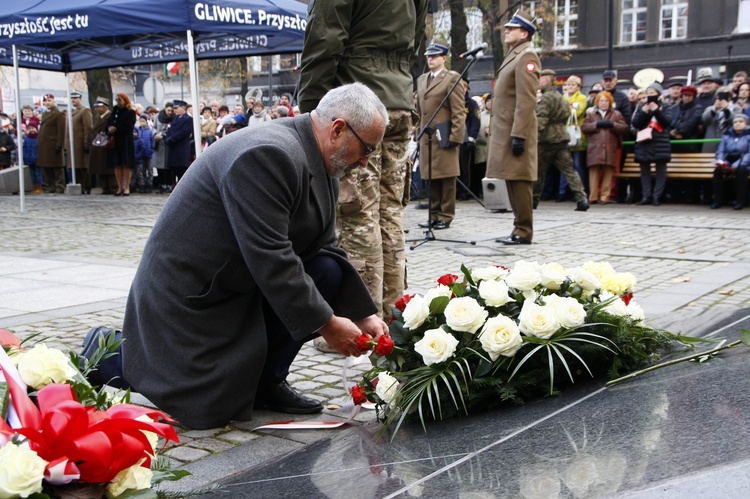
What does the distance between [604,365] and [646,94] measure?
11.6 m

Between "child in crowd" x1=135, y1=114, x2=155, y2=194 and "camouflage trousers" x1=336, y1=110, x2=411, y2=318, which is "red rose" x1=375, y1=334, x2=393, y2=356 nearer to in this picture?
"camouflage trousers" x1=336, y1=110, x2=411, y2=318

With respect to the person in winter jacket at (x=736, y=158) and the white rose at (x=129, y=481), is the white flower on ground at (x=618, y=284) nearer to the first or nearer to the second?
the white rose at (x=129, y=481)

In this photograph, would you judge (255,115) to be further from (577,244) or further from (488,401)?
(488,401)

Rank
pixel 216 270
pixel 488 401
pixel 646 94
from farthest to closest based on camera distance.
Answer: pixel 646 94 < pixel 216 270 < pixel 488 401

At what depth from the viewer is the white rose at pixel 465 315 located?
3105mm

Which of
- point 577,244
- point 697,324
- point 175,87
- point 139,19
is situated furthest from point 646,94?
point 175,87

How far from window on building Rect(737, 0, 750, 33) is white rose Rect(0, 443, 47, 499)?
34086mm

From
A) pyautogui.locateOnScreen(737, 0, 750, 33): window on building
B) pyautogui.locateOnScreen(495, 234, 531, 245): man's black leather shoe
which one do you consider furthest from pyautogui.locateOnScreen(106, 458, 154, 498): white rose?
pyautogui.locateOnScreen(737, 0, 750, 33): window on building

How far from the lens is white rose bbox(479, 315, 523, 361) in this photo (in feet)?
9.91

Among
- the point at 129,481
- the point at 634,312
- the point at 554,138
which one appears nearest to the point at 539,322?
the point at 634,312

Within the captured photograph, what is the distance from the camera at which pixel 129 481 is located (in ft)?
5.93

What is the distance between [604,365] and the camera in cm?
318

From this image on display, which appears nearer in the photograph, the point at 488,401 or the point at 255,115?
the point at 488,401

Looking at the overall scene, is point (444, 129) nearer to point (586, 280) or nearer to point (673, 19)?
point (586, 280)
